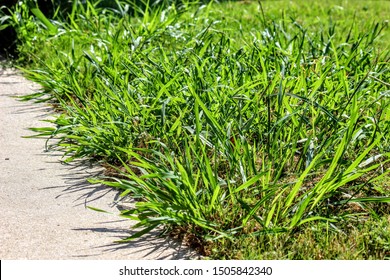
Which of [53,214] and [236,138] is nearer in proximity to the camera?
[53,214]

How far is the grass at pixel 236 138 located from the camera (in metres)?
3.58

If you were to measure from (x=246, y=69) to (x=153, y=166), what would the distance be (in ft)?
4.55

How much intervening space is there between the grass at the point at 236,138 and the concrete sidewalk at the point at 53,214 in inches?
→ 4.2

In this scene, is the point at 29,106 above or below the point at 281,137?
below

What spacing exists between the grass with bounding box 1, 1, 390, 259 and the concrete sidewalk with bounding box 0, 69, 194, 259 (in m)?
0.11

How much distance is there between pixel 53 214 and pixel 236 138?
113cm

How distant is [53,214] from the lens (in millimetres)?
3867

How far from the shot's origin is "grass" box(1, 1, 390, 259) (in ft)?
11.7

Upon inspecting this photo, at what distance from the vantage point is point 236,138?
4359mm

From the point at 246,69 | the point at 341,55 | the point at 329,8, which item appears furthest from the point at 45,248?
the point at 329,8

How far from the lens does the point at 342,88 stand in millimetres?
4797

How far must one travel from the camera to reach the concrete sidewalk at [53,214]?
3.51m

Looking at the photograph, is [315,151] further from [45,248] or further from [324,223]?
[45,248]

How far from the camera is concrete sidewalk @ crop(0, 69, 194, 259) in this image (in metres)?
3.51
